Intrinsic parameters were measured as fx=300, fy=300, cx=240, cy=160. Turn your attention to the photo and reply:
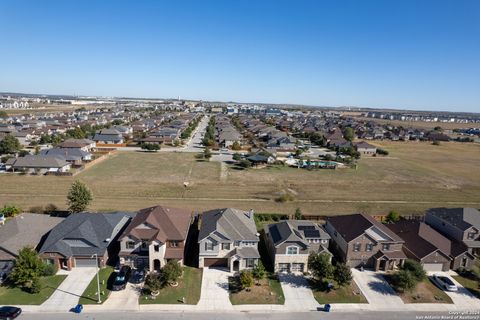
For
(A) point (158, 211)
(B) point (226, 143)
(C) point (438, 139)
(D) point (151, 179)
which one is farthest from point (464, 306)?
(C) point (438, 139)

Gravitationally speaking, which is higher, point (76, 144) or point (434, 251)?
point (76, 144)

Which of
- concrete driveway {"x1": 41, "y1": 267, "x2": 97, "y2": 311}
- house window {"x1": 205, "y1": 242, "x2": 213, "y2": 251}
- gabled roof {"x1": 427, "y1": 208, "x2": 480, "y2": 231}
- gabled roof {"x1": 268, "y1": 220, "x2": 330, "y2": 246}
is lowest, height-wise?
concrete driveway {"x1": 41, "y1": 267, "x2": 97, "y2": 311}

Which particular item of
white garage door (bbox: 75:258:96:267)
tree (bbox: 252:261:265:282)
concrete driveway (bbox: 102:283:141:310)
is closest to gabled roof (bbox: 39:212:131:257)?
white garage door (bbox: 75:258:96:267)

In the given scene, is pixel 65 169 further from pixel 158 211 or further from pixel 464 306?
pixel 464 306

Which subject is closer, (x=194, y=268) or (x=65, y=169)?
(x=194, y=268)

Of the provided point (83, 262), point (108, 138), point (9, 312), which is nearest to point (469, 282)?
point (83, 262)

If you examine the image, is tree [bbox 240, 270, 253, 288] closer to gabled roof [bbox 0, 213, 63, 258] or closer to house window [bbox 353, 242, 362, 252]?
house window [bbox 353, 242, 362, 252]

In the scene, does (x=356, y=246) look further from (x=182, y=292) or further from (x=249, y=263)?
(x=182, y=292)
